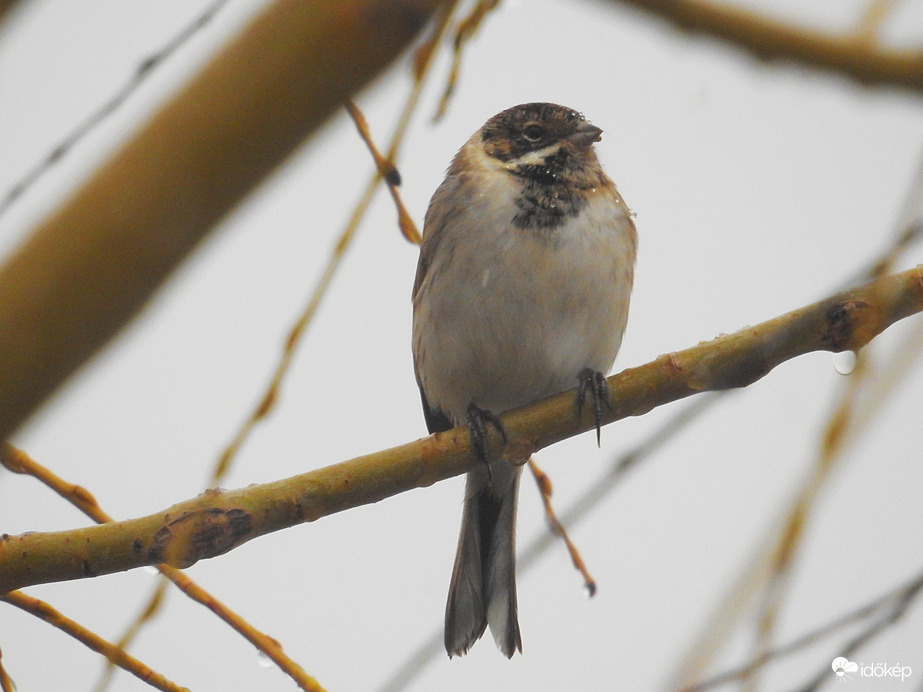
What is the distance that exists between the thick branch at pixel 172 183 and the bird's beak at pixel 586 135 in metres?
4.72

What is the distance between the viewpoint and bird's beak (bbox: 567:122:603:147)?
5.80 meters

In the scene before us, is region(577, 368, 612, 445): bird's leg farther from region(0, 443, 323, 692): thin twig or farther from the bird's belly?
region(0, 443, 323, 692): thin twig

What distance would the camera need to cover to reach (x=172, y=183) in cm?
115

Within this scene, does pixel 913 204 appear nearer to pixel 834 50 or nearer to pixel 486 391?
pixel 834 50

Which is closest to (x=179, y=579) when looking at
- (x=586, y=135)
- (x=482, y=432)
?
(x=482, y=432)

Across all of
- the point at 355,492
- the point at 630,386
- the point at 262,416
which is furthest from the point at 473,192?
the point at 262,416

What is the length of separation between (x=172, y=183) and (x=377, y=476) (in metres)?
2.47

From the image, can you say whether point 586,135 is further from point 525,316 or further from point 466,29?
point 466,29

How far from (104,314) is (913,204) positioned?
1203 mm

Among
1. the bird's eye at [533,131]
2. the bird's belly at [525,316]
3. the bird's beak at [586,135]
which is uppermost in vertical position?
the bird's eye at [533,131]

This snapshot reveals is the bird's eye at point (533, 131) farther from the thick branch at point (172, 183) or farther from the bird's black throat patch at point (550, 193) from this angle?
the thick branch at point (172, 183)

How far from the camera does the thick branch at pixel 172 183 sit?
1.12 meters

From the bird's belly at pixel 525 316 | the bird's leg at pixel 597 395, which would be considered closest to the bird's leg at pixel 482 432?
the bird's leg at pixel 597 395

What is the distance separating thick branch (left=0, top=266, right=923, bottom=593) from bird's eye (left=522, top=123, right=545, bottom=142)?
232 cm
